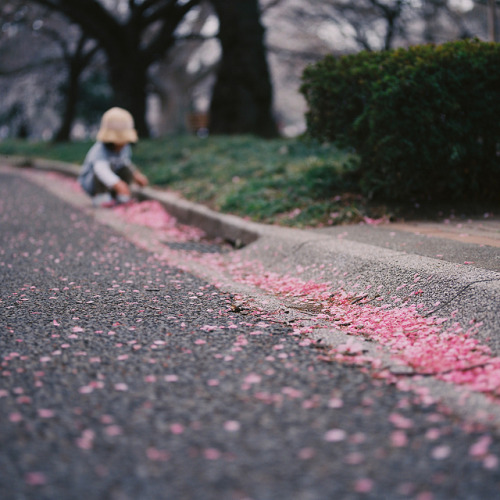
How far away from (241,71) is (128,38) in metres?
4.24

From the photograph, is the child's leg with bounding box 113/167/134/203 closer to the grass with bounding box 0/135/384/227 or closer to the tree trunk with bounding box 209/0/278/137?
the grass with bounding box 0/135/384/227

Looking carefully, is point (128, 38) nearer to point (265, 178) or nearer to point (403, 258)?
point (265, 178)

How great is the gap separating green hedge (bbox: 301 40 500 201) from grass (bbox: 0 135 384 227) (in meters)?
0.45

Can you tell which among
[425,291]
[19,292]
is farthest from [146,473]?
[19,292]

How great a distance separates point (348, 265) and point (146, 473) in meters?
2.31

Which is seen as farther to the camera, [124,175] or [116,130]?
[124,175]

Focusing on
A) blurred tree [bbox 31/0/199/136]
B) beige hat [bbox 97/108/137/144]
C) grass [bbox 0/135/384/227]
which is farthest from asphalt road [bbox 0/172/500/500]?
blurred tree [bbox 31/0/199/136]

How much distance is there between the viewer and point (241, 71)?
38.1 ft

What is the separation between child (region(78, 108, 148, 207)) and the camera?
7.49 m

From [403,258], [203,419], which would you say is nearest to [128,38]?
[403,258]

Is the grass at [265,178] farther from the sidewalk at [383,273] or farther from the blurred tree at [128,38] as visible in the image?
the blurred tree at [128,38]

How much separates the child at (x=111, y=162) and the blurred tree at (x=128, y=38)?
6948 mm

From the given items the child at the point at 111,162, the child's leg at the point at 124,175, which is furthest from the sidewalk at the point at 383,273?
the child's leg at the point at 124,175

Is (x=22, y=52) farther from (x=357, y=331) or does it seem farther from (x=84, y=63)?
(x=357, y=331)
